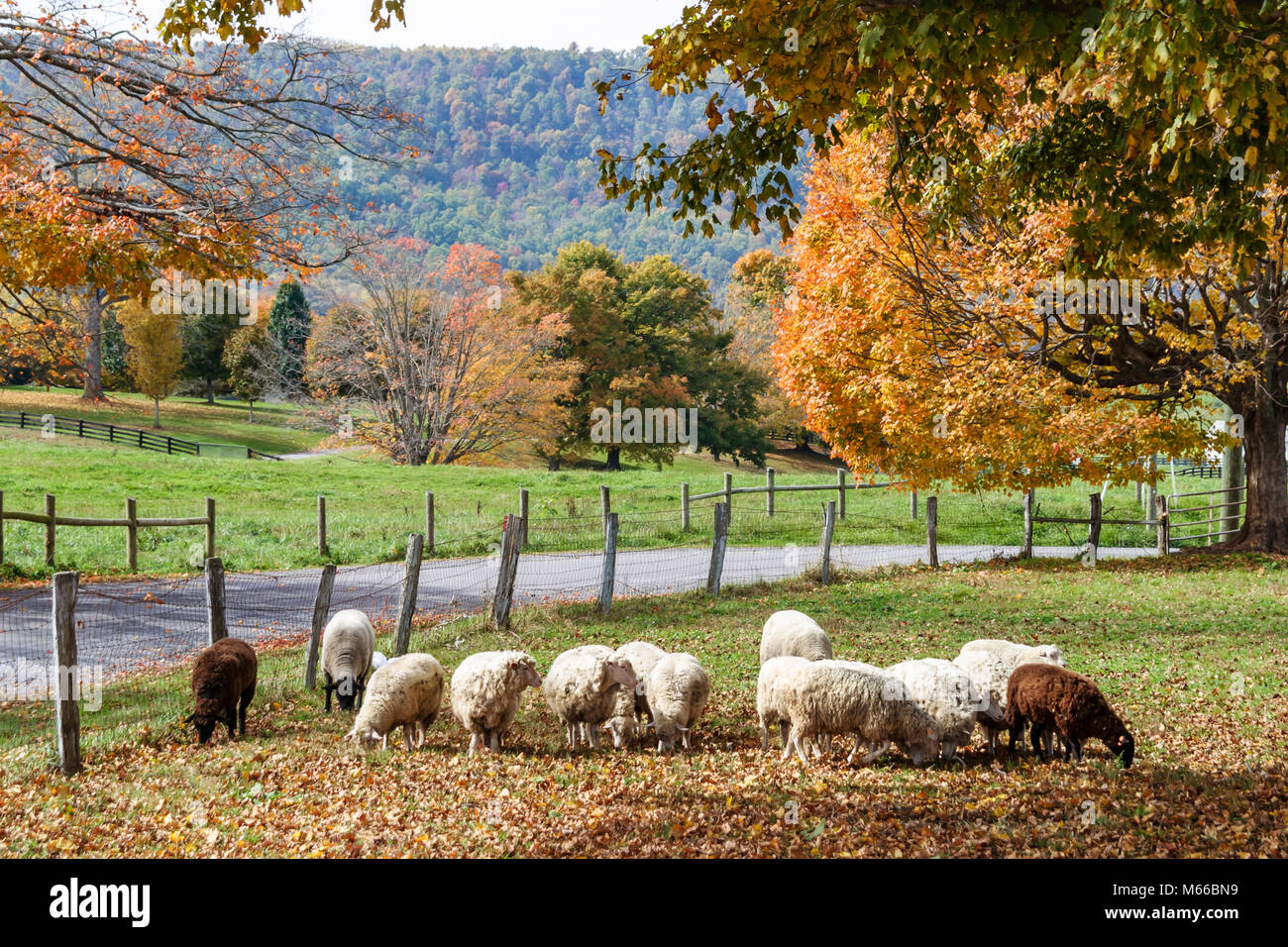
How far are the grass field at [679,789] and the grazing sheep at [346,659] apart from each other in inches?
15.6

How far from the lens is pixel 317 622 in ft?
38.2

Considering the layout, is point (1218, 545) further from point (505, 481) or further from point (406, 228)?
point (406, 228)

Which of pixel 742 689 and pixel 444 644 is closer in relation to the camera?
pixel 742 689

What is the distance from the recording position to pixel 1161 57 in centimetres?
507

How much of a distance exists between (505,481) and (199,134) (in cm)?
2095

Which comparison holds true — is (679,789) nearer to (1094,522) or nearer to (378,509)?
(1094,522)

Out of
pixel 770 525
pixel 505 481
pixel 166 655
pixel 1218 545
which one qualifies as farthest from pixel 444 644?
pixel 505 481

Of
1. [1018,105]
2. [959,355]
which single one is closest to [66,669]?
[1018,105]

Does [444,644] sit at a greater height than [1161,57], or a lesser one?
lesser

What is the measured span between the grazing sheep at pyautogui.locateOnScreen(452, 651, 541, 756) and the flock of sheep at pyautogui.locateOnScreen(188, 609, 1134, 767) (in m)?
0.01

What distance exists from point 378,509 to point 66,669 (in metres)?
21.3

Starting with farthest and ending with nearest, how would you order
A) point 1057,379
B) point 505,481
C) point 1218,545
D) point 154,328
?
point 154,328 < point 505,481 < point 1218,545 < point 1057,379

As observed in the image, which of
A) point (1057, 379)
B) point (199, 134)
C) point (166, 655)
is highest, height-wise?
point (199, 134)

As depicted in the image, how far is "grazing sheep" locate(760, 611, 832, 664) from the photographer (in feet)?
35.0
